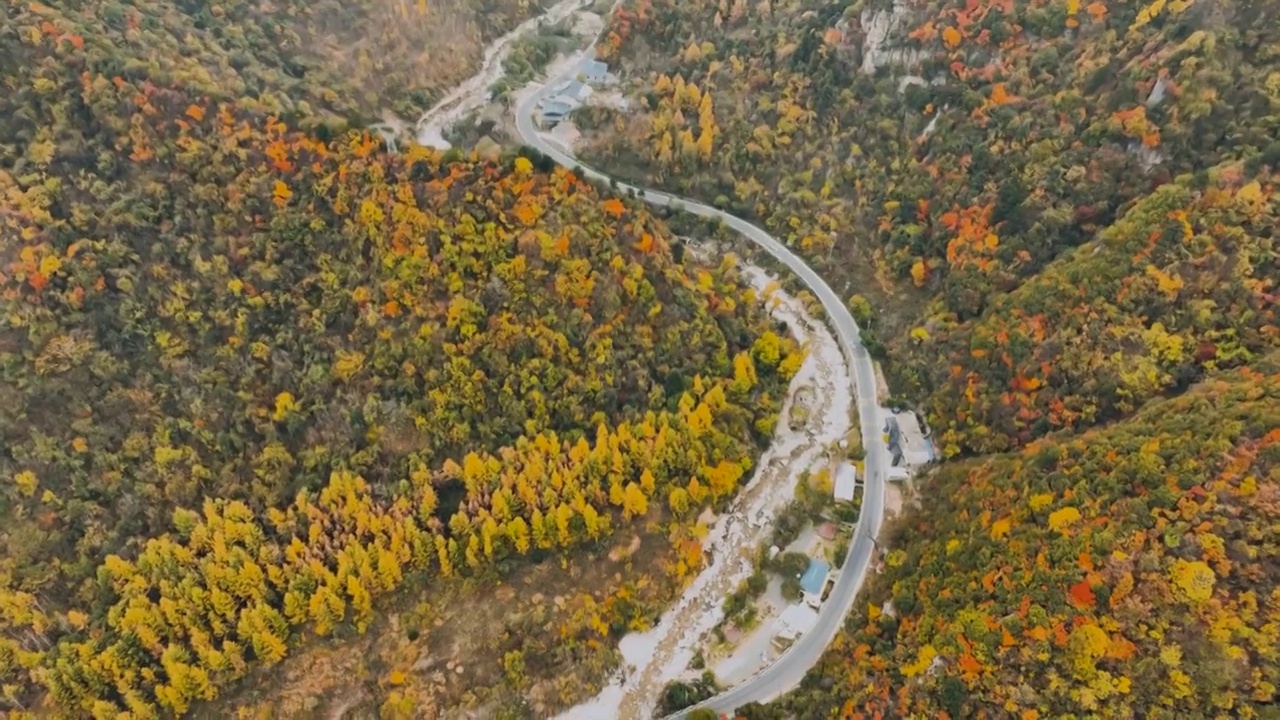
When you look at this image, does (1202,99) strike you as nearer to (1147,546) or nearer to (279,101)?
(1147,546)

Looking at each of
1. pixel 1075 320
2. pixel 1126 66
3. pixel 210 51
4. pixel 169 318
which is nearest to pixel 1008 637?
pixel 1075 320

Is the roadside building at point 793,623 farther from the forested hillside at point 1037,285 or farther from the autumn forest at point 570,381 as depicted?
the autumn forest at point 570,381

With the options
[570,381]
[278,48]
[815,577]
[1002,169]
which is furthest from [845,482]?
[278,48]

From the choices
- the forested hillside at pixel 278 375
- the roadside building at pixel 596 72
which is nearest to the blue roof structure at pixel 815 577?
the forested hillside at pixel 278 375

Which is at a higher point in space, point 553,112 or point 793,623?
point 553,112

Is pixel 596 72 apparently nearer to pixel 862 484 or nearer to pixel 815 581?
pixel 862 484

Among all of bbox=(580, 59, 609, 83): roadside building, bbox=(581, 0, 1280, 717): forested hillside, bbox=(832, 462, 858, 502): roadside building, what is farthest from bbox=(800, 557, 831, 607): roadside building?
bbox=(580, 59, 609, 83): roadside building
